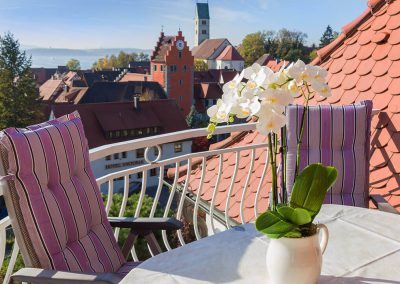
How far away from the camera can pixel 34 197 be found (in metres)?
1.59

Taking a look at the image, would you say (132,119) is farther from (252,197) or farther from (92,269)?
(92,269)

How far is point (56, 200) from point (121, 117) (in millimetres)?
21721

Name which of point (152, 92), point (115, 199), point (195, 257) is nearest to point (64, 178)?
point (195, 257)

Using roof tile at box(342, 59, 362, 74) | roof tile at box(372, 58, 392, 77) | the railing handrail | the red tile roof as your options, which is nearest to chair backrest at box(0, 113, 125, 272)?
the railing handrail

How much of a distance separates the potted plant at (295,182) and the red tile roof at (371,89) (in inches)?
79.9

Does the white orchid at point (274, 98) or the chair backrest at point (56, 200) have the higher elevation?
the white orchid at point (274, 98)

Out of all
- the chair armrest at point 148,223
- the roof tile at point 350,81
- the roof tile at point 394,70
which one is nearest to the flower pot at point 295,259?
the chair armrest at point 148,223

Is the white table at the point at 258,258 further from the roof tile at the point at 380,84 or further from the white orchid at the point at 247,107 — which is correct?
the roof tile at the point at 380,84

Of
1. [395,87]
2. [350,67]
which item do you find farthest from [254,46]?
[395,87]

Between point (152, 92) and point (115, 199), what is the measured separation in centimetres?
2338

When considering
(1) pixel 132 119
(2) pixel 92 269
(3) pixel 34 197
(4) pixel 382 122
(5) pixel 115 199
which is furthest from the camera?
(1) pixel 132 119

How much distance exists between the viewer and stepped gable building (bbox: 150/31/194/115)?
33156mm

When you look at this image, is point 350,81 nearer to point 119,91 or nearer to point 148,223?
point 148,223

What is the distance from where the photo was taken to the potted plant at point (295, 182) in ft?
3.54
